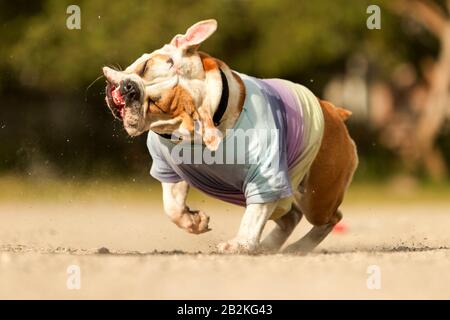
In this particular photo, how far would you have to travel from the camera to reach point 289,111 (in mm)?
6691

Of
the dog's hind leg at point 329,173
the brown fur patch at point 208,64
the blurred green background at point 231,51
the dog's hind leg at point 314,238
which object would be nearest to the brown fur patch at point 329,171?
the dog's hind leg at point 329,173

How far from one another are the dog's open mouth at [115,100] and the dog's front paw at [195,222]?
93 cm

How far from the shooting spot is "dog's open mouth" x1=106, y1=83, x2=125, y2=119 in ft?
19.7

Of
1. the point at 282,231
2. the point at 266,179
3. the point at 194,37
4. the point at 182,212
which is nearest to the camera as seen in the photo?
the point at 194,37

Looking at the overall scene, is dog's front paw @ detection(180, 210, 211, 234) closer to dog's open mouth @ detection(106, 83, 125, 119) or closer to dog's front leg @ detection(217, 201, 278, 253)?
dog's front leg @ detection(217, 201, 278, 253)

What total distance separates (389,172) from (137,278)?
15651 millimetres

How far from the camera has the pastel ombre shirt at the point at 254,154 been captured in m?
6.33

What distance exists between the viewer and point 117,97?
19.8ft

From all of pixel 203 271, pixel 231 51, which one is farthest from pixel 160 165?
pixel 231 51

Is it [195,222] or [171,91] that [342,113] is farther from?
[171,91]

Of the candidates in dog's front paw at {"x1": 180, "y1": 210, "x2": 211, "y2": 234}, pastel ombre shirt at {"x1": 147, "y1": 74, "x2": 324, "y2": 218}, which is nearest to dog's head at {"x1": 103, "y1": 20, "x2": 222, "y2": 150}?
pastel ombre shirt at {"x1": 147, "y1": 74, "x2": 324, "y2": 218}

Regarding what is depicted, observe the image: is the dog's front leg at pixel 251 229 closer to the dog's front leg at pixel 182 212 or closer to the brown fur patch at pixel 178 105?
the dog's front leg at pixel 182 212

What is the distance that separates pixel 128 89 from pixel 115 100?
11 cm
